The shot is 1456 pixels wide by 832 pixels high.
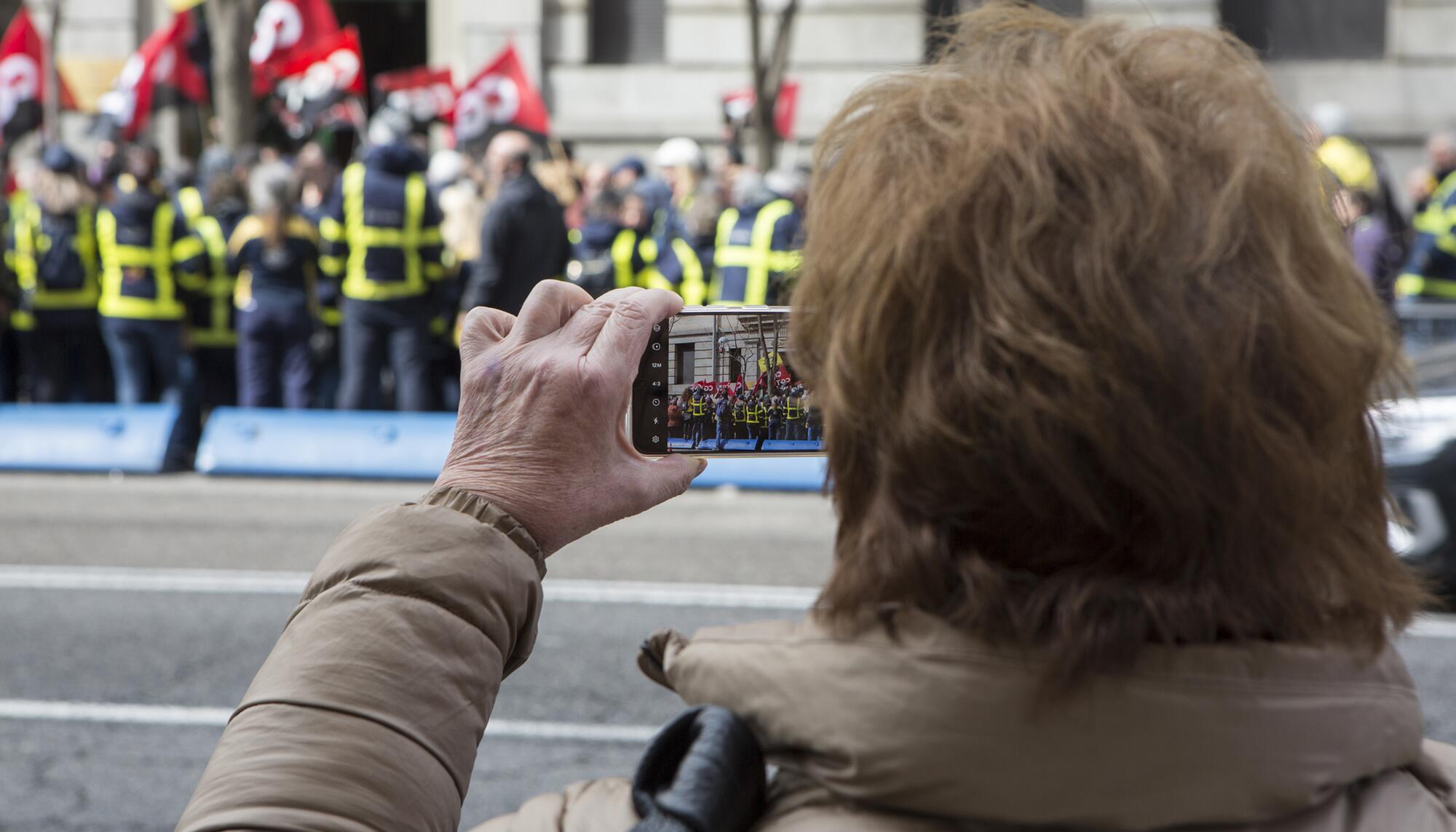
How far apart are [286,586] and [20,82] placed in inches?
427

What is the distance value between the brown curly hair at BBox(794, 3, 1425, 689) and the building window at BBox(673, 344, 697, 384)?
405mm

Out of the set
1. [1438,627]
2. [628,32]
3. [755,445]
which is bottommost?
[1438,627]

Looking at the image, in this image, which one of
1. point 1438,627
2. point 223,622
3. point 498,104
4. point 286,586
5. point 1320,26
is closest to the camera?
point 1438,627

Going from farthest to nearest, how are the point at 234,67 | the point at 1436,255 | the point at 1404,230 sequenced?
the point at 234,67 < the point at 1404,230 < the point at 1436,255

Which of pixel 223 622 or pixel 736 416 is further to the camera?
pixel 223 622

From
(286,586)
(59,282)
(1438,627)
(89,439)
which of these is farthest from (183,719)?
(59,282)

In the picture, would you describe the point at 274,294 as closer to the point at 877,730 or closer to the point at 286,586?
the point at 286,586

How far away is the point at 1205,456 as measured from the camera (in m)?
1.12

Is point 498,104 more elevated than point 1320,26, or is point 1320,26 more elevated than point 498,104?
point 1320,26

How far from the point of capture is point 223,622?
6.40 m

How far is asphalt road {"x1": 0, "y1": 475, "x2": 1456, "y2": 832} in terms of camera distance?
15.3ft

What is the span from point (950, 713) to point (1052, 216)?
359 mm

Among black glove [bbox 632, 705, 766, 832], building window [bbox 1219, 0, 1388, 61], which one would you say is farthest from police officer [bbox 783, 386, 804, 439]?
building window [bbox 1219, 0, 1388, 61]

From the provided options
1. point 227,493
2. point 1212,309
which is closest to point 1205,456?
point 1212,309
